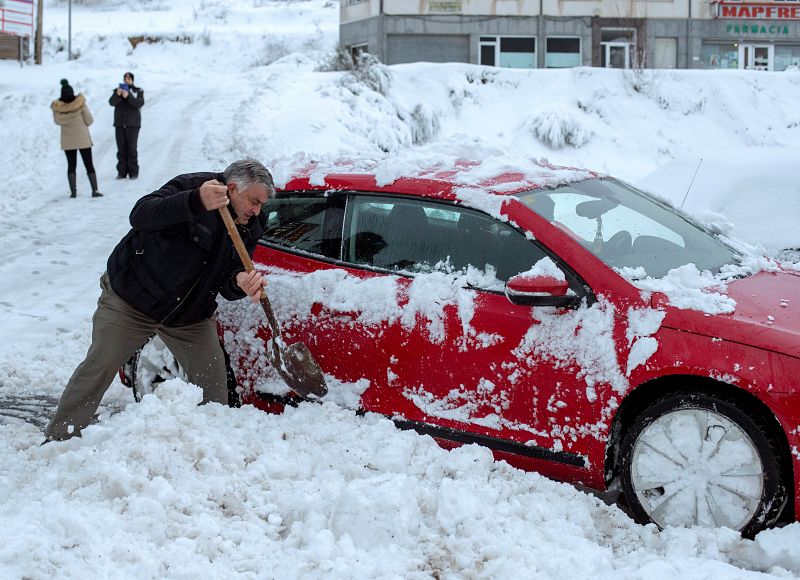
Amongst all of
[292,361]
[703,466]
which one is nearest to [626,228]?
[703,466]

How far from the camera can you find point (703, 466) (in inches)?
143

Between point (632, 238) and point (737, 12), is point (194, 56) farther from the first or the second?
point (632, 238)

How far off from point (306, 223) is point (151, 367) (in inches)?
50.2

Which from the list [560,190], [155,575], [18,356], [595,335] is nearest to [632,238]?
[560,190]

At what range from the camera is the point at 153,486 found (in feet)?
11.3

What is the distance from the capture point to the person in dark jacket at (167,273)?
4324mm

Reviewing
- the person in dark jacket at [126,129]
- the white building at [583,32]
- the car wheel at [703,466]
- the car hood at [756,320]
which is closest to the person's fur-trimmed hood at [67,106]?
the person in dark jacket at [126,129]

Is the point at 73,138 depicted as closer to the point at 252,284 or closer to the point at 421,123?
the point at 421,123

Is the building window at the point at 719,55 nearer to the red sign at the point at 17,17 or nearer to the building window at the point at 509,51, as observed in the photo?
the building window at the point at 509,51

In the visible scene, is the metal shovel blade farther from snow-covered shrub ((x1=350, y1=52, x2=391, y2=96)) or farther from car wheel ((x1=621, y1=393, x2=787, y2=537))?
snow-covered shrub ((x1=350, y1=52, x2=391, y2=96))

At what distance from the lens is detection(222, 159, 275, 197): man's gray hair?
4.30 metres

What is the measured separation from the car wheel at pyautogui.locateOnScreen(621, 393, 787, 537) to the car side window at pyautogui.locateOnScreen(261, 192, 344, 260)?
1.87 meters

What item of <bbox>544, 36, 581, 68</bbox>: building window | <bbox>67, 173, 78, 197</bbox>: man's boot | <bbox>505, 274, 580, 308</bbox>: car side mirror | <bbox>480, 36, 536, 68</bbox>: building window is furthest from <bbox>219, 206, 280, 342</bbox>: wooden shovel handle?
<bbox>544, 36, 581, 68</bbox>: building window

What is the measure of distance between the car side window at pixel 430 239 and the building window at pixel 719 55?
30.7m
